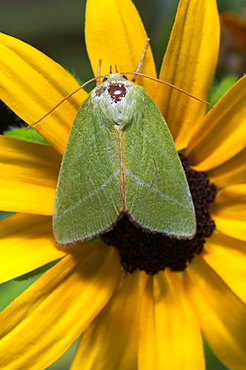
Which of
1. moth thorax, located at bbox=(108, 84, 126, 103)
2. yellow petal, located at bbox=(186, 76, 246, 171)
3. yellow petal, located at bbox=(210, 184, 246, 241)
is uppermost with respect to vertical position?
moth thorax, located at bbox=(108, 84, 126, 103)

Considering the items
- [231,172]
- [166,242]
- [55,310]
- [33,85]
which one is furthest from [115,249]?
[33,85]

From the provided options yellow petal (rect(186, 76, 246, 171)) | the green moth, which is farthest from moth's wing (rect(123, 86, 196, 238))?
yellow petal (rect(186, 76, 246, 171))

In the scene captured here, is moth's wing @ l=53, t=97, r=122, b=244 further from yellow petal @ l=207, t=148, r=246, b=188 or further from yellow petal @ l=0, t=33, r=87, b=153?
yellow petal @ l=207, t=148, r=246, b=188

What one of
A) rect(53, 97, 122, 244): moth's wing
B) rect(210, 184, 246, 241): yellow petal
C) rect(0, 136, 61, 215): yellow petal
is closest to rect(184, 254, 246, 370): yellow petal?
rect(210, 184, 246, 241): yellow petal

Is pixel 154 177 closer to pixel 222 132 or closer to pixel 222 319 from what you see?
pixel 222 132

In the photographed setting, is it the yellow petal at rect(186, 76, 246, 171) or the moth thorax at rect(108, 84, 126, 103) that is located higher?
the moth thorax at rect(108, 84, 126, 103)

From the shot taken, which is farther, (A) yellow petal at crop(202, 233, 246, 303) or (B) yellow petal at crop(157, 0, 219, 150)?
(A) yellow petal at crop(202, 233, 246, 303)

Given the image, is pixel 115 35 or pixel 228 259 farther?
pixel 228 259
